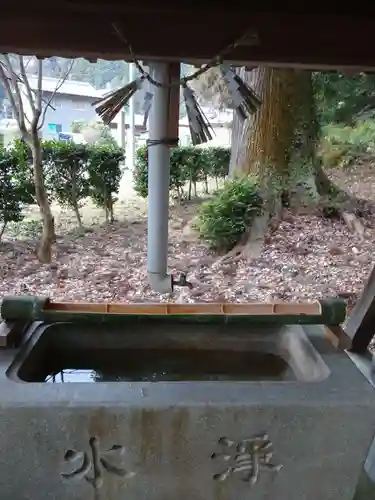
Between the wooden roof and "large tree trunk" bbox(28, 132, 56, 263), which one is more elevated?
the wooden roof

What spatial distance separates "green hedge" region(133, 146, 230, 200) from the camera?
5398 millimetres

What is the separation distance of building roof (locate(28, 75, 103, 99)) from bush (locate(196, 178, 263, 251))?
169cm

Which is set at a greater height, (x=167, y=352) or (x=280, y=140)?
(x=280, y=140)

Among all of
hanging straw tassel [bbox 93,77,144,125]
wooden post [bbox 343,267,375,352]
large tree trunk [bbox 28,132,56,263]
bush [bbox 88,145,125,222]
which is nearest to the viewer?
wooden post [bbox 343,267,375,352]

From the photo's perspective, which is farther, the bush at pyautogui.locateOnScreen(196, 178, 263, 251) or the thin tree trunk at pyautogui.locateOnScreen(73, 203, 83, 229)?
Answer: the thin tree trunk at pyautogui.locateOnScreen(73, 203, 83, 229)

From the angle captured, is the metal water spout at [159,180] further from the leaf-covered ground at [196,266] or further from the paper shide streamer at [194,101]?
the leaf-covered ground at [196,266]

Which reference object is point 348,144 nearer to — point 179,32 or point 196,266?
point 196,266

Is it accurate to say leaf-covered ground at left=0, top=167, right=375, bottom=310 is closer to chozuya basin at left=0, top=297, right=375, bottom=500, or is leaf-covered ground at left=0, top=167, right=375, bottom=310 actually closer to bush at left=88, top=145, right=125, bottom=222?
bush at left=88, top=145, right=125, bottom=222

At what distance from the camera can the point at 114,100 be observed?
1.80m

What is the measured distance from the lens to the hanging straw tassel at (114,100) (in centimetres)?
179

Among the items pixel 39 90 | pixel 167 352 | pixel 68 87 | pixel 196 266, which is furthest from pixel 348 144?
pixel 167 352

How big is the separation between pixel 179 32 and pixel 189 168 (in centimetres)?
403

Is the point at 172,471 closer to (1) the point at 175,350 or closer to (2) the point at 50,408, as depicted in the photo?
(2) the point at 50,408

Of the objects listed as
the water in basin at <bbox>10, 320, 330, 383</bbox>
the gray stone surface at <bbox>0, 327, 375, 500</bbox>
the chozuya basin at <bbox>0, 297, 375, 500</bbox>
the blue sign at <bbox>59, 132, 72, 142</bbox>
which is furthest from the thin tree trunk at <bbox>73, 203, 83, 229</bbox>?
the gray stone surface at <bbox>0, 327, 375, 500</bbox>
